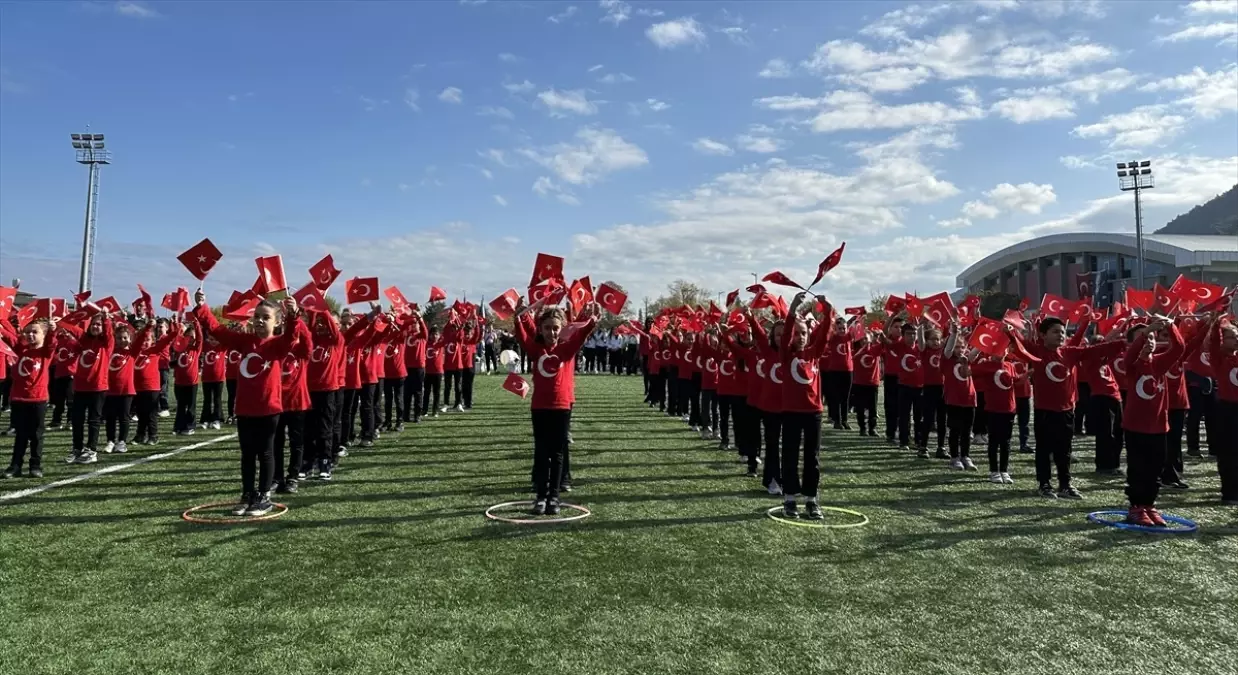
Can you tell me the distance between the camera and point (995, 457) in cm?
1108

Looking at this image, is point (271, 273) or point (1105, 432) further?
point (1105, 432)

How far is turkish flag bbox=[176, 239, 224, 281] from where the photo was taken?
28.9 ft

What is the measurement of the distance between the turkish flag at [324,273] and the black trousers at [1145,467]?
32.7 ft

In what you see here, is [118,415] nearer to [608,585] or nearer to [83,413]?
[83,413]

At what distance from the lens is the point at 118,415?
1290 centimetres

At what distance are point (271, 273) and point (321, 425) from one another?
229 cm

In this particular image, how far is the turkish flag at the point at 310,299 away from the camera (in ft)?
31.2

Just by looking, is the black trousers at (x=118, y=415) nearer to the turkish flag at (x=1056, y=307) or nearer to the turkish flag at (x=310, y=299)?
the turkish flag at (x=310, y=299)

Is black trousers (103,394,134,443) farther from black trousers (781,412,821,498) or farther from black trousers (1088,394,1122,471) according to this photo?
black trousers (1088,394,1122,471)

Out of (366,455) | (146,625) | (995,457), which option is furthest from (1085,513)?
(366,455)

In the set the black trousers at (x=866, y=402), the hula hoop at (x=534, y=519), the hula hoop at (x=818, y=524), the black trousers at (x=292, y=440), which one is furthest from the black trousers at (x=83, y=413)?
the black trousers at (x=866, y=402)

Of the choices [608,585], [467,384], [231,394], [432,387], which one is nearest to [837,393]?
[467,384]

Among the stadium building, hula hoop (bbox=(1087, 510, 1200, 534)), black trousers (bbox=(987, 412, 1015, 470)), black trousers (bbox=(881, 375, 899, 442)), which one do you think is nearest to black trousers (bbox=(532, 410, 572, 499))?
hula hoop (bbox=(1087, 510, 1200, 534))

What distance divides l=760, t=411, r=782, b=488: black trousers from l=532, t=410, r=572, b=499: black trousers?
2565 millimetres
